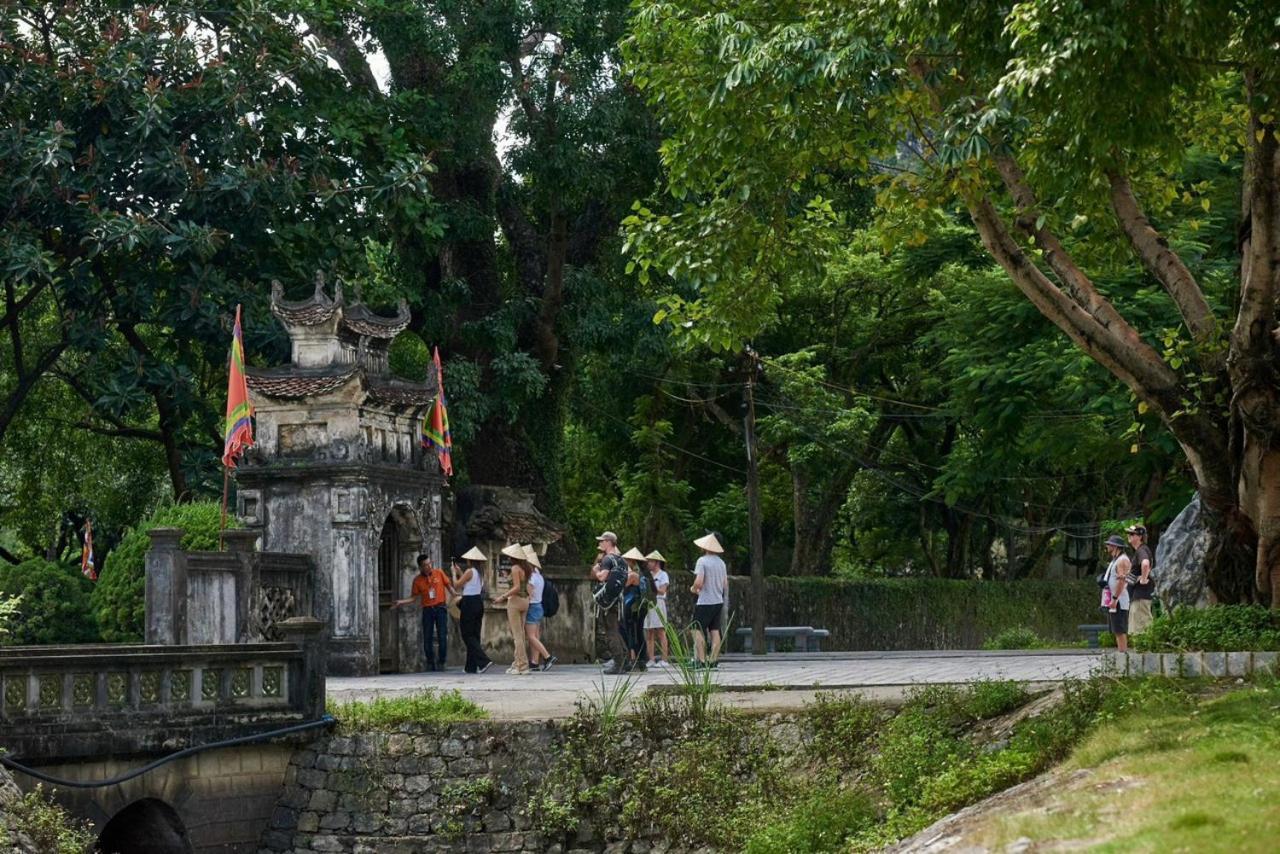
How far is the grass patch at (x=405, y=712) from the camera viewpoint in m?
17.8

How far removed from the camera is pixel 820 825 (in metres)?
14.7

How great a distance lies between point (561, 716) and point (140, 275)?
55.7 feet

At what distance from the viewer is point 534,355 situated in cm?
3412

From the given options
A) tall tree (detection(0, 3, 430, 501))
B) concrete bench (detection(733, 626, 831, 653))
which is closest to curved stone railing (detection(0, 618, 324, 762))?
tall tree (detection(0, 3, 430, 501))

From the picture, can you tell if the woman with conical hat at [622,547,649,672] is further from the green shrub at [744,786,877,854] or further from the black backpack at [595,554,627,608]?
the green shrub at [744,786,877,854]

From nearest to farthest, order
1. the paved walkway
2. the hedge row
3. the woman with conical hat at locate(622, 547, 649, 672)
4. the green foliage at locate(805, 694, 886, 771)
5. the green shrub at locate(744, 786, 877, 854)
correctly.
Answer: the green shrub at locate(744, 786, 877, 854)
the green foliage at locate(805, 694, 886, 771)
the paved walkway
the woman with conical hat at locate(622, 547, 649, 672)
the hedge row

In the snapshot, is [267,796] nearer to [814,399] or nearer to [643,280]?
[643,280]

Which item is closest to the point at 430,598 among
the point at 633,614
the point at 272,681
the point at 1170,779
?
the point at 633,614

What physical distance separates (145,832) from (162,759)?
1056 mm

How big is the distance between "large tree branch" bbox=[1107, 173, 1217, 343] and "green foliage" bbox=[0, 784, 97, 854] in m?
10.2

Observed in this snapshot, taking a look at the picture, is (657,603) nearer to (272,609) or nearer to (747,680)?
(747,680)

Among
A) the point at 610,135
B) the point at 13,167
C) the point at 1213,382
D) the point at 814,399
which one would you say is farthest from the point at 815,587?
the point at 1213,382

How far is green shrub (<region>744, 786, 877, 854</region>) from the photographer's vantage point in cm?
1449

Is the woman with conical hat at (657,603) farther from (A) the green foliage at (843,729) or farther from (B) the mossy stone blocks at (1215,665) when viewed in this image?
(B) the mossy stone blocks at (1215,665)
